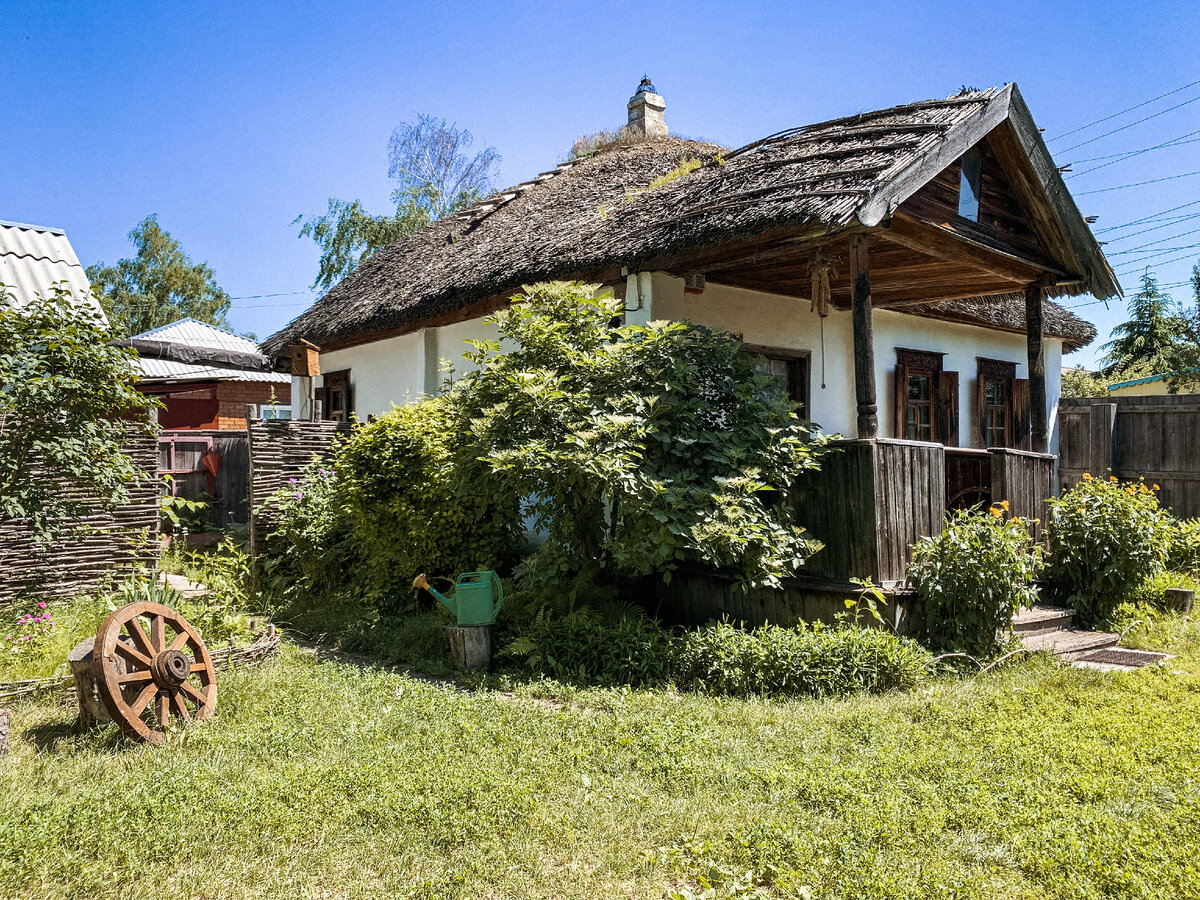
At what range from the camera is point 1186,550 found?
7848mm

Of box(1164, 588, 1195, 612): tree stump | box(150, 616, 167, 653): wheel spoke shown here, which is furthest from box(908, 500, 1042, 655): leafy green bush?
box(150, 616, 167, 653): wheel spoke

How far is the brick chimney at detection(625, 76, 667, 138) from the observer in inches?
516

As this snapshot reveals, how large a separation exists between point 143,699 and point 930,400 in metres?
9.42

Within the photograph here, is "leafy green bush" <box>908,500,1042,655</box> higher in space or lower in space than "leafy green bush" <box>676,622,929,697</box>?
higher

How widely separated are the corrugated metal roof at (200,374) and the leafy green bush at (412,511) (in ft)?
24.5

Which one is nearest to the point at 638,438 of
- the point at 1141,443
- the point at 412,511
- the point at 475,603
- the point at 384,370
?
the point at 475,603

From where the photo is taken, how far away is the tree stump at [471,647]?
5684mm

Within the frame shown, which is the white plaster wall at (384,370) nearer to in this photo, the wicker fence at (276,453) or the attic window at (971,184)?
the wicker fence at (276,453)

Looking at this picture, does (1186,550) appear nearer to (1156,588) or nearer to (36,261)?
(1156,588)

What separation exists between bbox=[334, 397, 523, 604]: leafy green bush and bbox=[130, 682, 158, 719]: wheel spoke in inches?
114

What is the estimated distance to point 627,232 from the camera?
738 cm

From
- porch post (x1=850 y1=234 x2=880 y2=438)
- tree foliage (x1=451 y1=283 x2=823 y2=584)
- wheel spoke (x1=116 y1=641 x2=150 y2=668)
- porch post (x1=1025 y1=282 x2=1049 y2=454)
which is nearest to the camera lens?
wheel spoke (x1=116 y1=641 x2=150 y2=668)

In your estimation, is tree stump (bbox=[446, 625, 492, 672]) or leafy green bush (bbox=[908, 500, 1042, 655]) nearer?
leafy green bush (bbox=[908, 500, 1042, 655])

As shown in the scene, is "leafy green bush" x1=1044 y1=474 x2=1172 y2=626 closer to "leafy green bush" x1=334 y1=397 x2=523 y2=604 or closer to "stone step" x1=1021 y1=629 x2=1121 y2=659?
"stone step" x1=1021 y1=629 x2=1121 y2=659
